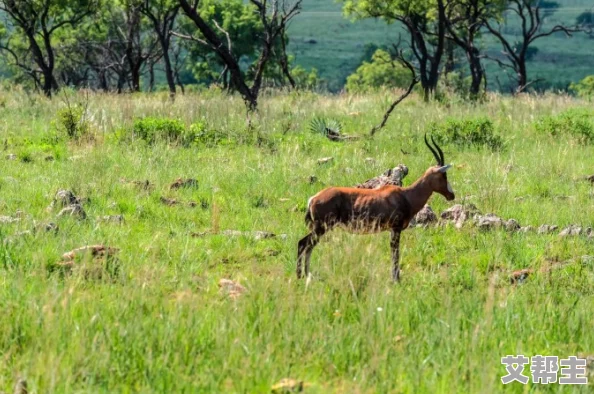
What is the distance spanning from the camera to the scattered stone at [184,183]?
9.62 metres

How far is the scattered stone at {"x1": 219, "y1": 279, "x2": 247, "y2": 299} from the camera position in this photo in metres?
5.47

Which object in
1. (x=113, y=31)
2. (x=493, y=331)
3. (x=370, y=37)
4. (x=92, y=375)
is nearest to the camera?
(x=92, y=375)

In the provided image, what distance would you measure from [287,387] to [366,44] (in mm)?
105251

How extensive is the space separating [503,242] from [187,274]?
291 cm

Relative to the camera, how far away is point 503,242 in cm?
732

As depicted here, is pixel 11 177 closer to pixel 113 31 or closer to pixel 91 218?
pixel 91 218

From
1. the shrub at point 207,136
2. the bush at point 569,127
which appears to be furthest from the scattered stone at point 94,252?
the bush at point 569,127

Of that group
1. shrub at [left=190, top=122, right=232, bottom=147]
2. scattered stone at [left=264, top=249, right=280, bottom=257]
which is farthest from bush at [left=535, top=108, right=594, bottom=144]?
scattered stone at [left=264, top=249, right=280, bottom=257]

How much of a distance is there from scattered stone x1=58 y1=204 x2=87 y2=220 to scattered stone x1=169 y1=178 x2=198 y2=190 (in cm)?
191

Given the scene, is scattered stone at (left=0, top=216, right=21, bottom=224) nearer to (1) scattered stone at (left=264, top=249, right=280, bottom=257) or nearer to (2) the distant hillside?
(1) scattered stone at (left=264, top=249, right=280, bottom=257)

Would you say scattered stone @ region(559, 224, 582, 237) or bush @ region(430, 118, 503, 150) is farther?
bush @ region(430, 118, 503, 150)

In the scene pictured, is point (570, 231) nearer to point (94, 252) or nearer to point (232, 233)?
point (232, 233)

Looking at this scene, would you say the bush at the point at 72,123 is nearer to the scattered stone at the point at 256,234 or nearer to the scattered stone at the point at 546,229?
the scattered stone at the point at 256,234

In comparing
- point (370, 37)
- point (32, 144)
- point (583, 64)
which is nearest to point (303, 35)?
point (370, 37)
